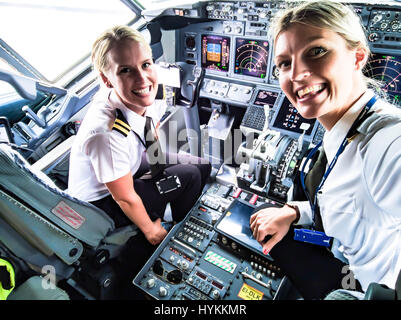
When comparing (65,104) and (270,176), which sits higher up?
(65,104)

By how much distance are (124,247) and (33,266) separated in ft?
1.75

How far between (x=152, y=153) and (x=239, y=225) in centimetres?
67

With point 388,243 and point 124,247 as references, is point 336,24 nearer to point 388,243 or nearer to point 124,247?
point 388,243

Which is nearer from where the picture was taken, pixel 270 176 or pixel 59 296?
pixel 59 296

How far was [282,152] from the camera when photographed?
1590 mm

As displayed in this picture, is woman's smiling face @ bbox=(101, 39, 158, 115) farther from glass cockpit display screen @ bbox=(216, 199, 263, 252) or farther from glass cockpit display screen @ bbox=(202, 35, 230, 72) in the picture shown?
glass cockpit display screen @ bbox=(202, 35, 230, 72)

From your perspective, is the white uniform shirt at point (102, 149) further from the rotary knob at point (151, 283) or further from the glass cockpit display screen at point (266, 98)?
the glass cockpit display screen at point (266, 98)

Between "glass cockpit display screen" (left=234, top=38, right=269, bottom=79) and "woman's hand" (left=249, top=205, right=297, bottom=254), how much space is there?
137 centimetres

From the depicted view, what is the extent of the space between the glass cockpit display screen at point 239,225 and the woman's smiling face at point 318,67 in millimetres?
765

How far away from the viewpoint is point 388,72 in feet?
5.72

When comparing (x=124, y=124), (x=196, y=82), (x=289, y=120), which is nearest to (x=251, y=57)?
(x=196, y=82)

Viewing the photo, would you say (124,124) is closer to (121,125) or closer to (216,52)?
(121,125)

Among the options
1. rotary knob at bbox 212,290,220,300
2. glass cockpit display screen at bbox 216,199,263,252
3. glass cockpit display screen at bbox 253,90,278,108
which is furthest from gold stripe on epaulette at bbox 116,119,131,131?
glass cockpit display screen at bbox 253,90,278,108
